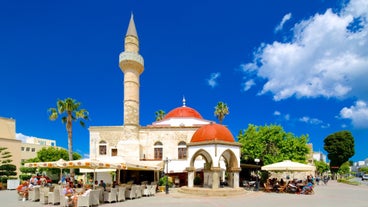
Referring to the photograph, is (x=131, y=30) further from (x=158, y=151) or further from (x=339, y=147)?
(x=339, y=147)

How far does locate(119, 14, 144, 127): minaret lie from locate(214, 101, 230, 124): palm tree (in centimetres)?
1987

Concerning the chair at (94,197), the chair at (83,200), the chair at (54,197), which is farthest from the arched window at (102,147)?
the chair at (83,200)

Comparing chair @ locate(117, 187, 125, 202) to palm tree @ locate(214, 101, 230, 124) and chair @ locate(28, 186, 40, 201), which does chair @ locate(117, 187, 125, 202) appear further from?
palm tree @ locate(214, 101, 230, 124)

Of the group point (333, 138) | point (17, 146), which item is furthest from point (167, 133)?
point (333, 138)

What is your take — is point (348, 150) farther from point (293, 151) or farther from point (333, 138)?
point (293, 151)

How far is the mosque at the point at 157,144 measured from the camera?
21984mm

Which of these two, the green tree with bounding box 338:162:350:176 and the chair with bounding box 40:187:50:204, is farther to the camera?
the green tree with bounding box 338:162:350:176

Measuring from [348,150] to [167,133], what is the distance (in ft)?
146

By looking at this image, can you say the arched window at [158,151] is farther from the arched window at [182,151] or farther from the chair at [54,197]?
the chair at [54,197]

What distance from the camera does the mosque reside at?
22.0m

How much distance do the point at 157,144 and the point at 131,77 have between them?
796 centimetres

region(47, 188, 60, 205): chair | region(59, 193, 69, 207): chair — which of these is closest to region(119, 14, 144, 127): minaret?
region(47, 188, 60, 205): chair

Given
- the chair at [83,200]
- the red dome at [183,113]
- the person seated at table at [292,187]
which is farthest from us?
the red dome at [183,113]

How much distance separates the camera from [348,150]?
6012 cm
